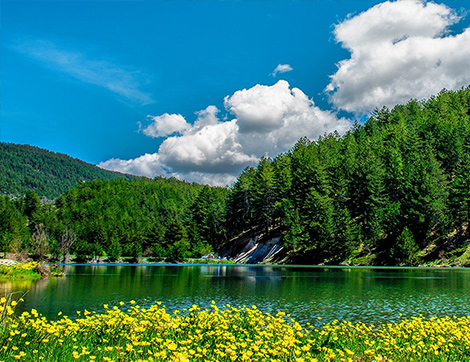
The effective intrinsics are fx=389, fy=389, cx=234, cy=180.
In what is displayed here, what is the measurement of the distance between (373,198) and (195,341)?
8050 centimetres

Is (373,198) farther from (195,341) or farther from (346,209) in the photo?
(195,341)

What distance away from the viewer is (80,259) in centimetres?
10862

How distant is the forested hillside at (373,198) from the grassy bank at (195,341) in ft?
212

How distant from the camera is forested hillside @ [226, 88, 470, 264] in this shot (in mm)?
73375

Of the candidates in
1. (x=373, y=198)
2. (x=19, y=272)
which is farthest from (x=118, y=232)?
(x=19, y=272)

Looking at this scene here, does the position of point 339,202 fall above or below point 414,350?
above

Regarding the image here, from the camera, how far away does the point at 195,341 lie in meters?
10.2

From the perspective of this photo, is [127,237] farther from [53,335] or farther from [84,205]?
[53,335]

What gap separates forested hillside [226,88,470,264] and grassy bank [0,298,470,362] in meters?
64.7

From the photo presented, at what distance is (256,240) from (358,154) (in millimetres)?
38602

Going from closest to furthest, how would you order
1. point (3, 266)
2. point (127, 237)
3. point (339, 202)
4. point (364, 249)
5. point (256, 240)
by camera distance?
point (3, 266), point (364, 249), point (339, 202), point (256, 240), point (127, 237)

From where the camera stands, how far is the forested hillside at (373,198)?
2889 inches

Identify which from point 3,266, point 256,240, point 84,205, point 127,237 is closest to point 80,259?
point 127,237

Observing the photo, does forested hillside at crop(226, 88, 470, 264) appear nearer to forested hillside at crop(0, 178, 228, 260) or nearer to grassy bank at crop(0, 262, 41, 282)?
forested hillside at crop(0, 178, 228, 260)
